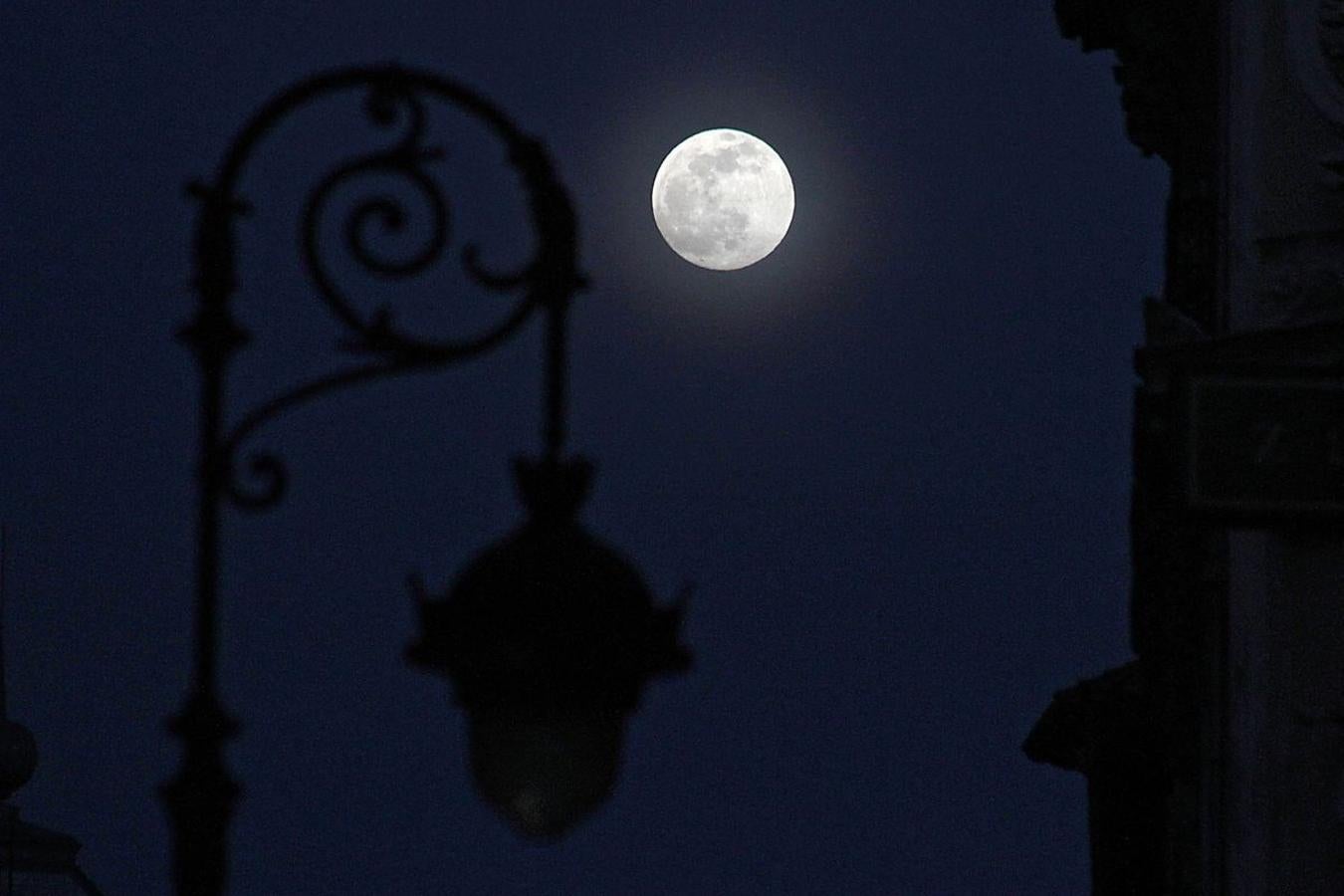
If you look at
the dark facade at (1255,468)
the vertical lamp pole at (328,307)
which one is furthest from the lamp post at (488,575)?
the dark facade at (1255,468)

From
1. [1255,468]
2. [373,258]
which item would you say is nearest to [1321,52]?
[1255,468]

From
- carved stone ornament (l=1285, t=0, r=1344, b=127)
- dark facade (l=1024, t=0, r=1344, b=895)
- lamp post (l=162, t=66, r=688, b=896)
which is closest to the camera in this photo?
lamp post (l=162, t=66, r=688, b=896)

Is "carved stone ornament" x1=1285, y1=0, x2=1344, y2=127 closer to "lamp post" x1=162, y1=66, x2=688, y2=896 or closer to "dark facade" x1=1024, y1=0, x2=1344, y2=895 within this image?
→ "dark facade" x1=1024, y1=0, x2=1344, y2=895

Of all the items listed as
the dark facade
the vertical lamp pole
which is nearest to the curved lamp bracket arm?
the vertical lamp pole

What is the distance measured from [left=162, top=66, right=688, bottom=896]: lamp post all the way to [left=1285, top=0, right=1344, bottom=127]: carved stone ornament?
9.86m

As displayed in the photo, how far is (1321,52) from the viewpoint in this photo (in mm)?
17141

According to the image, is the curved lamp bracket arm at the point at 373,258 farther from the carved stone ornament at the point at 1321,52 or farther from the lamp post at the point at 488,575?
the carved stone ornament at the point at 1321,52

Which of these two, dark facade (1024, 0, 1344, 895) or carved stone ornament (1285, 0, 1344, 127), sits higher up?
carved stone ornament (1285, 0, 1344, 127)

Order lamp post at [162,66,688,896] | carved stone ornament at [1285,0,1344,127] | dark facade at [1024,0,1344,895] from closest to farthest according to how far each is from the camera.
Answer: lamp post at [162,66,688,896] → dark facade at [1024,0,1344,895] → carved stone ornament at [1285,0,1344,127]

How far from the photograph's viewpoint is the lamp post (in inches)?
293

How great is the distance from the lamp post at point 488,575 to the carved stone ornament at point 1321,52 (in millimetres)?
9858

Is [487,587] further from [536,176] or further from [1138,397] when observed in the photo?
[1138,397]

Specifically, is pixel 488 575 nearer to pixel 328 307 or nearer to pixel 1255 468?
pixel 328 307

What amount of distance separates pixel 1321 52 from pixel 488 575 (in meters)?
10.7
